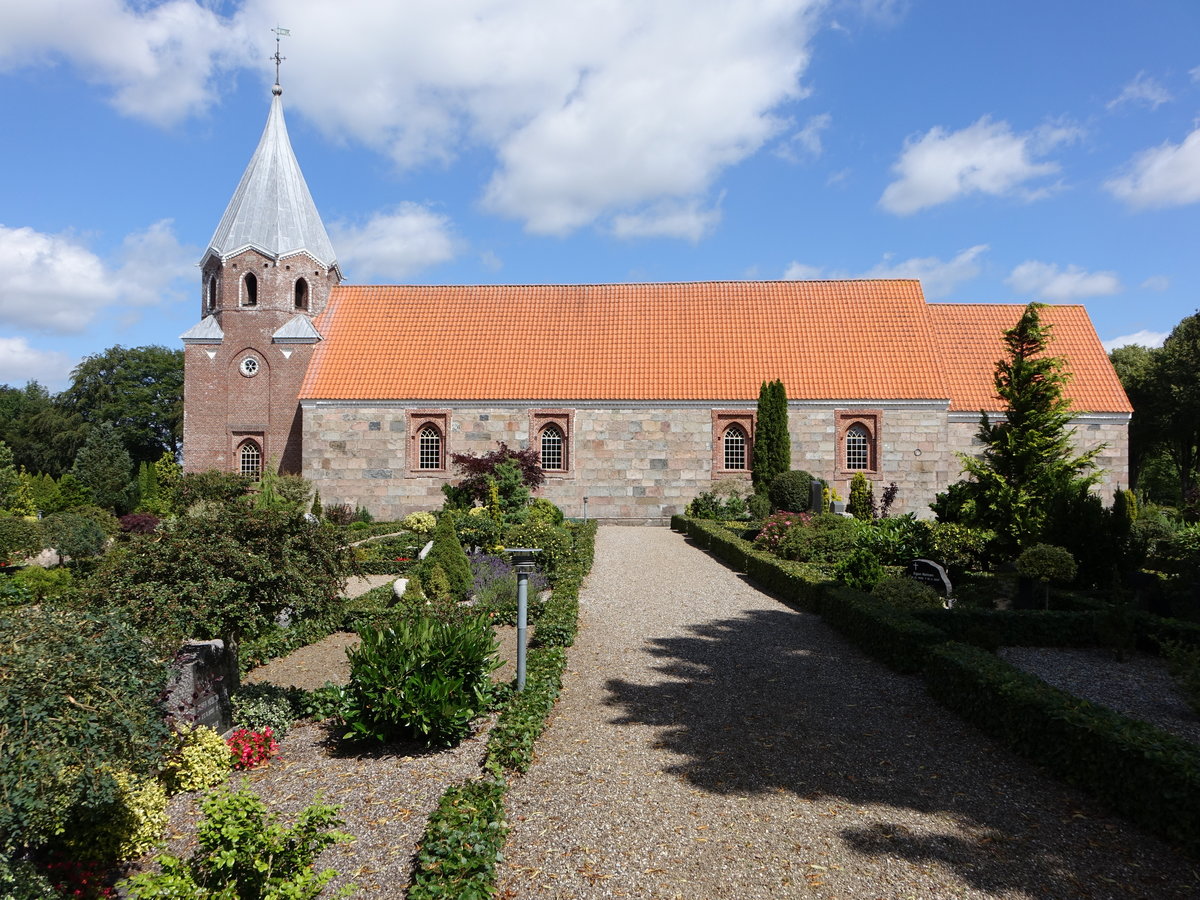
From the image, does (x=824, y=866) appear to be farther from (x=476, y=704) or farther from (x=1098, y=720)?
(x=476, y=704)

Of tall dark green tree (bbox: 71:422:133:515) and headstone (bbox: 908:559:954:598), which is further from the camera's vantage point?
tall dark green tree (bbox: 71:422:133:515)

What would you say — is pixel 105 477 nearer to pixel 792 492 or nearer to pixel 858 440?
pixel 792 492

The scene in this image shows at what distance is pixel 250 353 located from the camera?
81.9 feet

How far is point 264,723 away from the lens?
21.7 feet

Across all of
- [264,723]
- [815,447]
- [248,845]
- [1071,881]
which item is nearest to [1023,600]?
[1071,881]

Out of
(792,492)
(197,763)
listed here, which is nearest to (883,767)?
(197,763)

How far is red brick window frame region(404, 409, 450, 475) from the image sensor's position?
24094mm

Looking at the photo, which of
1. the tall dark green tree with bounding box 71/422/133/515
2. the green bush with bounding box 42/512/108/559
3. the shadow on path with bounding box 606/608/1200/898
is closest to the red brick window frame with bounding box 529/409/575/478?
the green bush with bounding box 42/512/108/559

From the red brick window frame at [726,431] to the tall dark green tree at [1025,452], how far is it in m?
9.25

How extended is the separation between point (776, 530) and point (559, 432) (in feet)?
32.9

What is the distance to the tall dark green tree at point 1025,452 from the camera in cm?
1409

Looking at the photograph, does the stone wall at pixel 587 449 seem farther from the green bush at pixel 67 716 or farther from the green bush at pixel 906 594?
the green bush at pixel 67 716

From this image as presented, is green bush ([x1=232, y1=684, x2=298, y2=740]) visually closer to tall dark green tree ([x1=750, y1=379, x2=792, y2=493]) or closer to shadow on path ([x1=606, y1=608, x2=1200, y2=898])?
shadow on path ([x1=606, y1=608, x2=1200, y2=898])

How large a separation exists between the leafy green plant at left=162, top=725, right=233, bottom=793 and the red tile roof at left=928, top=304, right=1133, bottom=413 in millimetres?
22883
